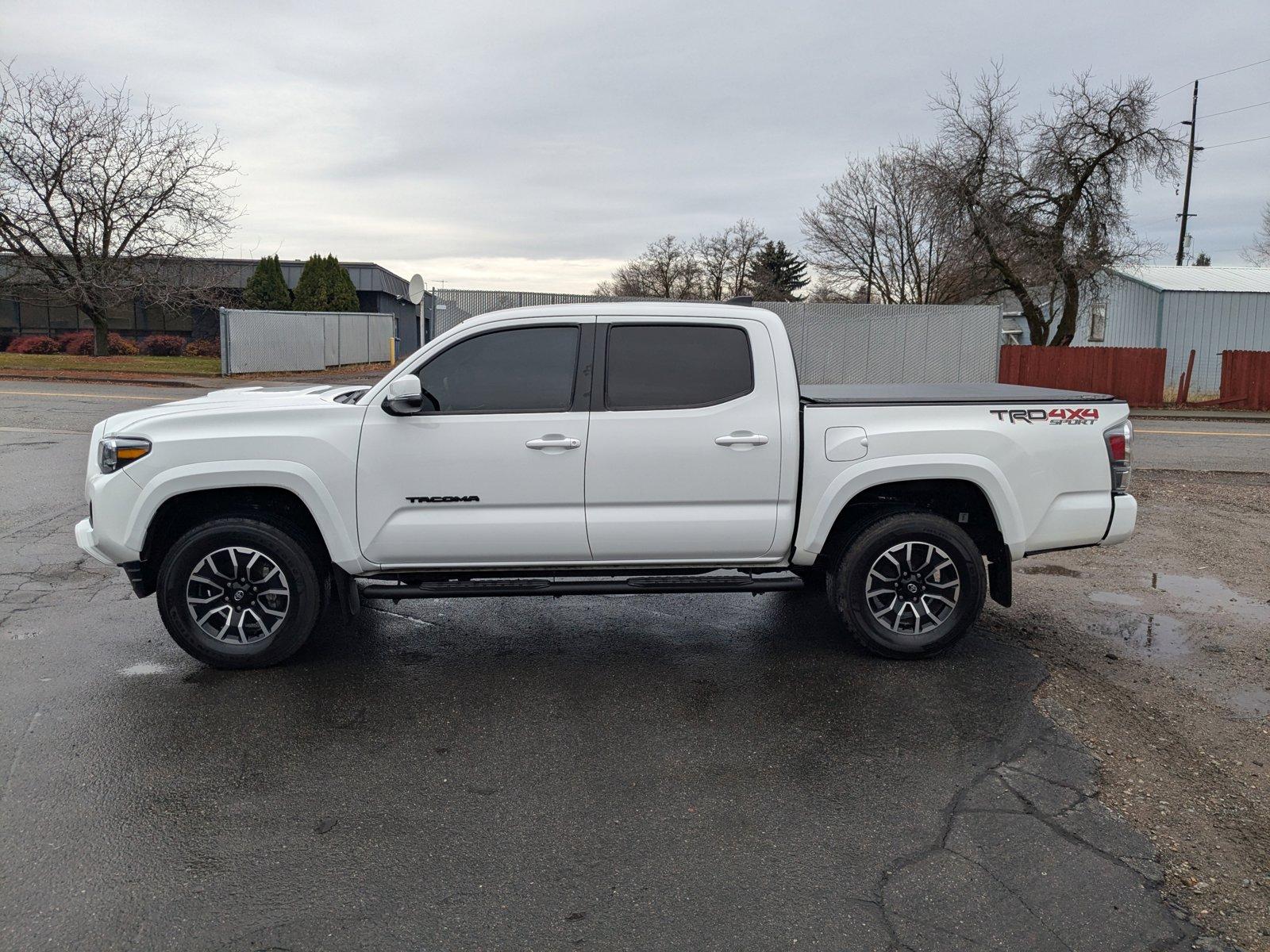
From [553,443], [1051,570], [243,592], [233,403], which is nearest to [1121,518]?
[1051,570]

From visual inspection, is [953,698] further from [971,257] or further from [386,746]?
[971,257]

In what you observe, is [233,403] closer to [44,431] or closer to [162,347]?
[44,431]

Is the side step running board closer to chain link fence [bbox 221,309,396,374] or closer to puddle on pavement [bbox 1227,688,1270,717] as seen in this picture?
puddle on pavement [bbox 1227,688,1270,717]

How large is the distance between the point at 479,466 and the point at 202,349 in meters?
38.6

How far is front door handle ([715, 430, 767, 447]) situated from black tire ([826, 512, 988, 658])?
82 cm

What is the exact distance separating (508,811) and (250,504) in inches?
100

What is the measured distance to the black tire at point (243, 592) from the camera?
17.1 ft

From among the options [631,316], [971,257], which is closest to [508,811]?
[631,316]

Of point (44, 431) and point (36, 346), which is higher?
point (36, 346)

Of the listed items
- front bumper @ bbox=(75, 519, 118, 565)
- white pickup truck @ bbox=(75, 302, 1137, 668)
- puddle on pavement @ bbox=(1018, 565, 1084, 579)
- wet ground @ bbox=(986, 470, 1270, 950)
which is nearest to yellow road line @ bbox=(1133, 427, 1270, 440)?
wet ground @ bbox=(986, 470, 1270, 950)

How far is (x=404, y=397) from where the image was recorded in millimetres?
5066

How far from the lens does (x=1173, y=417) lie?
2403 centimetres

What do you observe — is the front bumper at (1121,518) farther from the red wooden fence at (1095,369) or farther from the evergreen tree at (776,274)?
the evergreen tree at (776,274)

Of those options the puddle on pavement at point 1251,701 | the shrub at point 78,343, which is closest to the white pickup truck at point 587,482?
the puddle on pavement at point 1251,701
